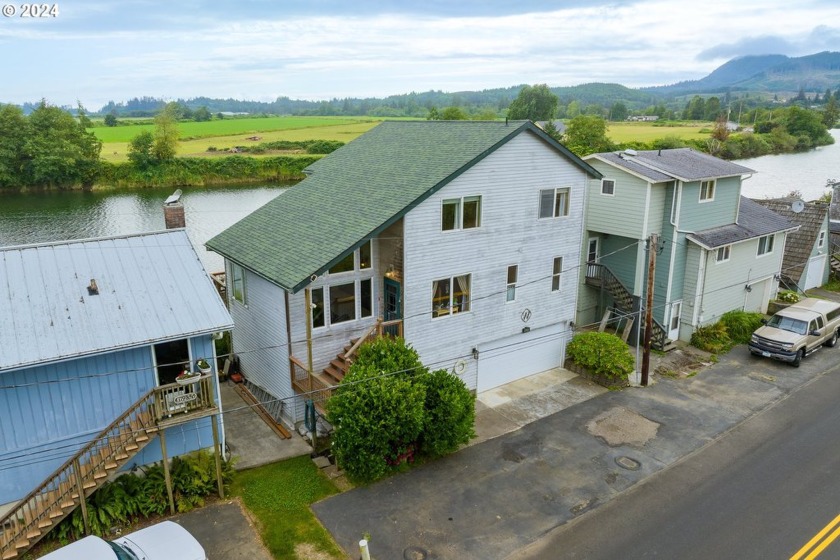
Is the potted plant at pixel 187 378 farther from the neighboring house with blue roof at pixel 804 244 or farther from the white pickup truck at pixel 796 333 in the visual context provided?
the neighboring house with blue roof at pixel 804 244

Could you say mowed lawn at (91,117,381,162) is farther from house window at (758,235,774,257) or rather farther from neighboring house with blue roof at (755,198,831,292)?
house window at (758,235,774,257)

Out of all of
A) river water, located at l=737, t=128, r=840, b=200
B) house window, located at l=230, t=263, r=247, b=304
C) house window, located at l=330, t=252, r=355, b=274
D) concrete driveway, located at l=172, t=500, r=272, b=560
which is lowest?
concrete driveway, located at l=172, t=500, r=272, b=560

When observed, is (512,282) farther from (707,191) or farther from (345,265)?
(707,191)

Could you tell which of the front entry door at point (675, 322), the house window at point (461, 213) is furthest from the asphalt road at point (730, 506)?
the house window at point (461, 213)

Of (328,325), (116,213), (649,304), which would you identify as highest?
(328,325)

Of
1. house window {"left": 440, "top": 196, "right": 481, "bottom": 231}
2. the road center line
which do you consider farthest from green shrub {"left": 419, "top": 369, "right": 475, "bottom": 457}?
the road center line

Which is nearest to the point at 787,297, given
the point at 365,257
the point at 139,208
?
the point at 365,257
